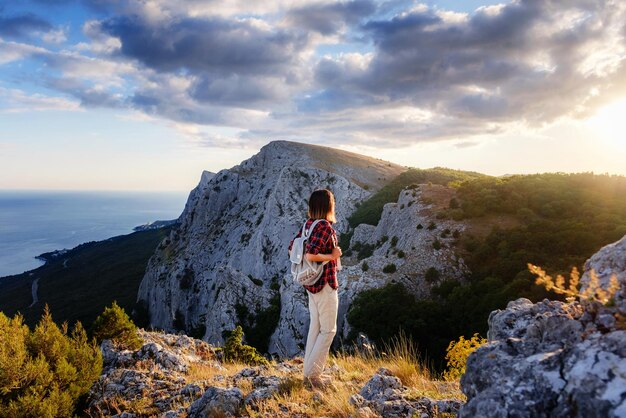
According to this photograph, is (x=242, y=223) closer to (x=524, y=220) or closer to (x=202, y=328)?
(x=202, y=328)

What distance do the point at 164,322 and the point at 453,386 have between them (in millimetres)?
60939

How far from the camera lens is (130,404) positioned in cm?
700

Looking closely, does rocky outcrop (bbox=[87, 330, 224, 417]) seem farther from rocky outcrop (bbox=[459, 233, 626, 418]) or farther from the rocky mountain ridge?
rocky outcrop (bbox=[459, 233, 626, 418])

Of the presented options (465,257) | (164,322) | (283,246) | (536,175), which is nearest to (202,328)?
(283,246)

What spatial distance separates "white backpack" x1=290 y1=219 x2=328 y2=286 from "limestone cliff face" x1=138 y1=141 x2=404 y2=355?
22.7 metres

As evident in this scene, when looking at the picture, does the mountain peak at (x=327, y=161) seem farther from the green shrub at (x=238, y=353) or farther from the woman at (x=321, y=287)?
the woman at (x=321, y=287)

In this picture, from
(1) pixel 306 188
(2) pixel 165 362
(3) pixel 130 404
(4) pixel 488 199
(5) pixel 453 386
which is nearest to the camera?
(5) pixel 453 386

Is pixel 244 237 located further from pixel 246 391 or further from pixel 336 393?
pixel 336 393

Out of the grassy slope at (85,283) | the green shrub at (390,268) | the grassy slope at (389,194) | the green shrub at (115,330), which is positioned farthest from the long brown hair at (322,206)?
the grassy slope at (85,283)

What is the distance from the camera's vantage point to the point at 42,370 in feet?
22.5

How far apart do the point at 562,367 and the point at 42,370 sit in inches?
331

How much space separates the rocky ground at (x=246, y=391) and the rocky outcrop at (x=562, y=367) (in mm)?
1756

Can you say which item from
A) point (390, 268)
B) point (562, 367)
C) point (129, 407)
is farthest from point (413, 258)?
point (562, 367)

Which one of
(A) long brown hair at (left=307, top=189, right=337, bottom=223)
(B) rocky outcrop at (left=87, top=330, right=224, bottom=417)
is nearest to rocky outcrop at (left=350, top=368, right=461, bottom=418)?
(A) long brown hair at (left=307, top=189, right=337, bottom=223)
